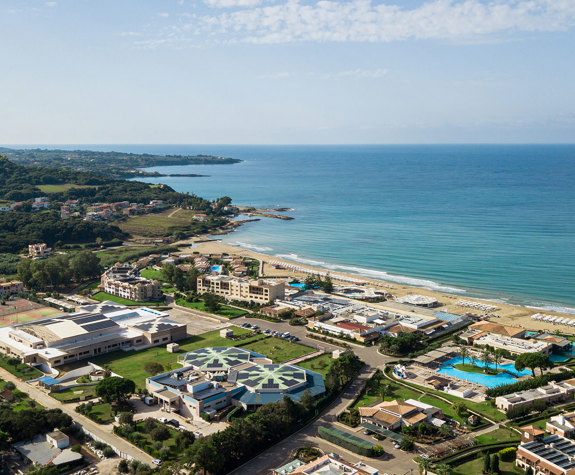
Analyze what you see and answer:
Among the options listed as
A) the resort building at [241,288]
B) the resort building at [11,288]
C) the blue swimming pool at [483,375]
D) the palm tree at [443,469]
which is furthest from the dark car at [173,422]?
the resort building at [11,288]

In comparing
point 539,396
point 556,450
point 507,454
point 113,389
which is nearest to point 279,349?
point 113,389

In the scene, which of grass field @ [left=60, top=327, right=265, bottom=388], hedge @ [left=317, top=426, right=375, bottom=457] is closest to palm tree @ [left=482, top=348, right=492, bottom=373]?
hedge @ [left=317, top=426, right=375, bottom=457]

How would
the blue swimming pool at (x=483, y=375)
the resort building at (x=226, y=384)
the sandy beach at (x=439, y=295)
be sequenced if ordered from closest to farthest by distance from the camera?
the resort building at (x=226, y=384) < the blue swimming pool at (x=483, y=375) < the sandy beach at (x=439, y=295)

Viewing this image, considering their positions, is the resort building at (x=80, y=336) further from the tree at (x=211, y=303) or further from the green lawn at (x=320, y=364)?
the green lawn at (x=320, y=364)

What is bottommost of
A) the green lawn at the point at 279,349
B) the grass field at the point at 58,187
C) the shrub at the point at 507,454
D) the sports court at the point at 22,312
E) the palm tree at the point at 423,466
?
the sports court at the point at 22,312

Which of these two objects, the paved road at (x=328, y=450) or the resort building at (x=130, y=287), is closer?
→ the paved road at (x=328, y=450)

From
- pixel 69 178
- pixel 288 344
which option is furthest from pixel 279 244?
pixel 69 178
